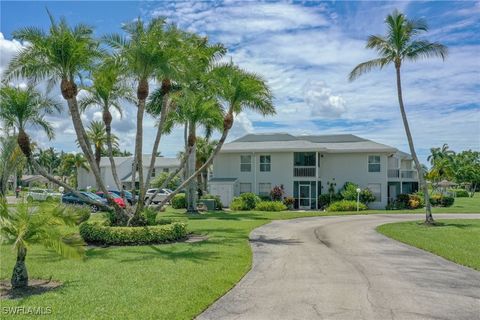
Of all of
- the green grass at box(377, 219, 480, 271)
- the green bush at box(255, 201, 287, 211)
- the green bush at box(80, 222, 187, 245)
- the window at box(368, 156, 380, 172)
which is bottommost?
the green grass at box(377, 219, 480, 271)

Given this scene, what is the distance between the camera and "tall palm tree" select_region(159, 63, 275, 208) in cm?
1912

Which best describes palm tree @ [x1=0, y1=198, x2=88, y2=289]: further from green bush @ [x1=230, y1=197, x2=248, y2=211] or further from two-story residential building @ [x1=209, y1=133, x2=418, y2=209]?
two-story residential building @ [x1=209, y1=133, x2=418, y2=209]

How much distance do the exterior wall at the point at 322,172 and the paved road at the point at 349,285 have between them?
24.2 metres

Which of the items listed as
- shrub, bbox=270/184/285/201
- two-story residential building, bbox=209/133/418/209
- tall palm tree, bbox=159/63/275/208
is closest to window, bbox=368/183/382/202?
two-story residential building, bbox=209/133/418/209

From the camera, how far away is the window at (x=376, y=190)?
134ft

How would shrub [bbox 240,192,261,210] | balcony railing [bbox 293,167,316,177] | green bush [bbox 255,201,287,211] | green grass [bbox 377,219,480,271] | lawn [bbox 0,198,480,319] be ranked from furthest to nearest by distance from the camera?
balcony railing [bbox 293,167,316,177] → shrub [bbox 240,192,261,210] → green bush [bbox 255,201,287,211] → green grass [bbox 377,219,480,271] → lawn [bbox 0,198,480,319]

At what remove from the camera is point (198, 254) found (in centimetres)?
1365

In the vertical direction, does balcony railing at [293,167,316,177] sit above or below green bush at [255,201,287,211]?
above

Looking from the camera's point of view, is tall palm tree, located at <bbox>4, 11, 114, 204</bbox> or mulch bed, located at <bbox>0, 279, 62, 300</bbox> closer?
mulch bed, located at <bbox>0, 279, 62, 300</bbox>

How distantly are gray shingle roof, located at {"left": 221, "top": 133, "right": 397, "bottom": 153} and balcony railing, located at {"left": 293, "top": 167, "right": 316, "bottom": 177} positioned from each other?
1.77 m

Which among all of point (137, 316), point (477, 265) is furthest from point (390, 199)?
point (137, 316)

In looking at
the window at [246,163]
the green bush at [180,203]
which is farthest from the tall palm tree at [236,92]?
the window at [246,163]

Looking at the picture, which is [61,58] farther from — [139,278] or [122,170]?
[122,170]

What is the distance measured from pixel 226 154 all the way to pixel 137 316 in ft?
117
